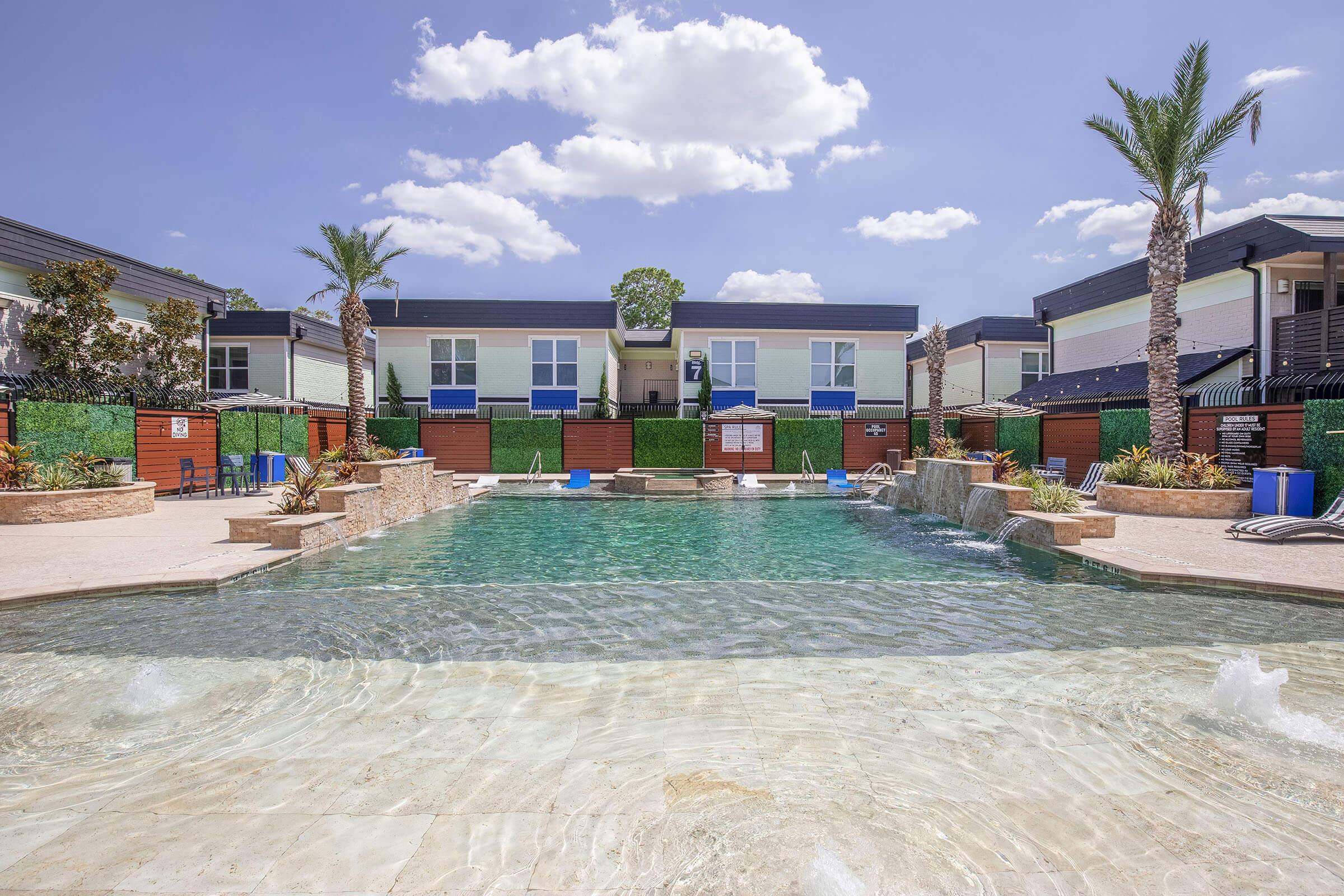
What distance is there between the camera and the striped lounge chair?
9.15 m

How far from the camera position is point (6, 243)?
49.7 ft

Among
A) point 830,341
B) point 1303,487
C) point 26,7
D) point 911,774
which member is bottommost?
point 911,774

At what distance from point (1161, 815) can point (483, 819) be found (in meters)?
2.88

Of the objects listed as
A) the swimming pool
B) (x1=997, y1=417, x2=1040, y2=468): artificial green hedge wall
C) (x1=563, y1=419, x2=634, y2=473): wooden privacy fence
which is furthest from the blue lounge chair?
the swimming pool

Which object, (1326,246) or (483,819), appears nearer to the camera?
(483,819)

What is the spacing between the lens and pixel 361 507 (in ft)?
35.9

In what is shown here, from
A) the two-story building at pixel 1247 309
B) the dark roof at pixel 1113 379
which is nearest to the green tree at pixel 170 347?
the dark roof at pixel 1113 379

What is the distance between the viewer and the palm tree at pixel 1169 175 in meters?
13.1

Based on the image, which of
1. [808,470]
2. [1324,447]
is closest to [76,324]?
[808,470]

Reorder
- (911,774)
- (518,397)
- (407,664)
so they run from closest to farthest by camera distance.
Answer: (911,774)
(407,664)
(518,397)

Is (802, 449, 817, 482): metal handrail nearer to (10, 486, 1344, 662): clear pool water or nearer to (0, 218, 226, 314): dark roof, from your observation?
(10, 486, 1344, 662): clear pool water

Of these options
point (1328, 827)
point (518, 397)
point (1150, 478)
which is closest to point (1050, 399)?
point (1150, 478)

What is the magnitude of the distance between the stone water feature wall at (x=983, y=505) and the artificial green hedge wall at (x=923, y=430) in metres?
7.54

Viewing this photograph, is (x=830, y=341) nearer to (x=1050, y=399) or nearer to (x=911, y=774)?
(x=1050, y=399)
